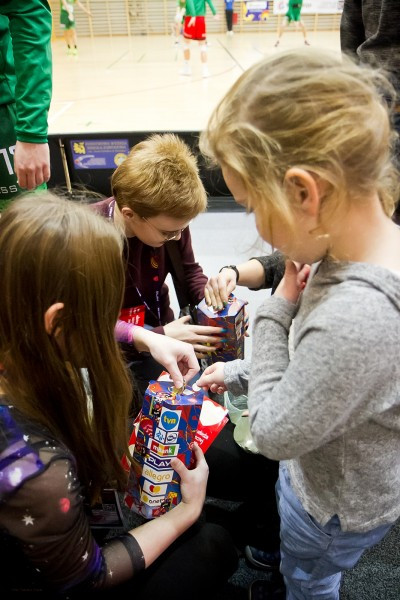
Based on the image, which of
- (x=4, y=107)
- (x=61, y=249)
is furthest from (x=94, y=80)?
(x=61, y=249)

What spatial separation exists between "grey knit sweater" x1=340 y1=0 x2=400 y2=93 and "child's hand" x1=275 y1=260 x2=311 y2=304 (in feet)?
2.17

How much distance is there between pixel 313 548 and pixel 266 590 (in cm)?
40

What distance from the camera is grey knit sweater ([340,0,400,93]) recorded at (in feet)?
3.95

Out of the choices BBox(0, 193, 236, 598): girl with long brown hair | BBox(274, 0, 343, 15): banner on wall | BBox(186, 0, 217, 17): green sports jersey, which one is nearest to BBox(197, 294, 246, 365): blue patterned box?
BBox(0, 193, 236, 598): girl with long brown hair

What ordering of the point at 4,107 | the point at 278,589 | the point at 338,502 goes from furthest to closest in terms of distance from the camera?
1. the point at 4,107
2. the point at 278,589
3. the point at 338,502

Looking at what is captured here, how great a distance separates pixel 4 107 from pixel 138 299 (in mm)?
769

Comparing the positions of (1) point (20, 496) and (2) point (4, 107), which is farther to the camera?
(2) point (4, 107)

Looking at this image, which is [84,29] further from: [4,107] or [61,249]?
[61,249]

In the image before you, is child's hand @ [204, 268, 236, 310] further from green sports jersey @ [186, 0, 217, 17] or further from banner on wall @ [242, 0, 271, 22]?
banner on wall @ [242, 0, 271, 22]

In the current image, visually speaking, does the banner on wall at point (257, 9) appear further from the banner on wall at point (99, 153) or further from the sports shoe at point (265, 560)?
the sports shoe at point (265, 560)

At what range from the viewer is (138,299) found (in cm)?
163

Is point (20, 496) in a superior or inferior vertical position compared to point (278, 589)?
superior

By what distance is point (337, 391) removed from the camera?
2.11 feet

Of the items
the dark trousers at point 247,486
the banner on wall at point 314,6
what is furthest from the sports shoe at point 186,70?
the dark trousers at point 247,486
